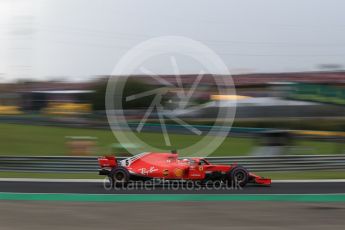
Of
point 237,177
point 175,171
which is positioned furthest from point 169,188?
point 237,177

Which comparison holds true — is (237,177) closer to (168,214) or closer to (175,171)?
(175,171)

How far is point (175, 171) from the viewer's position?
37.0ft

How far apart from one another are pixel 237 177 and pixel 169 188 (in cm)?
138

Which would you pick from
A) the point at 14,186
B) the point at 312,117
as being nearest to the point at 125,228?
the point at 14,186

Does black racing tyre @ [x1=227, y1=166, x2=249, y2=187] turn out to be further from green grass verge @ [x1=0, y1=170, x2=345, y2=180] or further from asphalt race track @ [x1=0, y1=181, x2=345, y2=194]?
green grass verge @ [x1=0, y1=170, x2=345, y2=180]

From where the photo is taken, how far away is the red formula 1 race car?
1120 centimetres

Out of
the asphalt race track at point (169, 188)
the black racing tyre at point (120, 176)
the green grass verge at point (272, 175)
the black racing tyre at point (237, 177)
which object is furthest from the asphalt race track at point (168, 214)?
the green grass verge at point (272, 175)

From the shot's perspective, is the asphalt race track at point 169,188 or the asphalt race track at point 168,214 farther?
the asphalt race track at point 169,188

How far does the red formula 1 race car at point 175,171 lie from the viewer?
36.7ft

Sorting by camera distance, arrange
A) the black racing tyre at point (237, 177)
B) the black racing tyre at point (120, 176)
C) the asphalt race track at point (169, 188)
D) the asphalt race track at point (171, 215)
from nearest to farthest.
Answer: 1. the asphalt race track at point (171, 215)
2. the asphalt race track at point (169, 188)
3. the black racing tyre at point (237, 177)
4. the black racing tyre at point (120, 176)

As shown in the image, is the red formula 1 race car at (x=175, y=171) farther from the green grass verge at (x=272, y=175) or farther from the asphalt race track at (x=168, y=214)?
the green grass verge at (x=272, y=175)

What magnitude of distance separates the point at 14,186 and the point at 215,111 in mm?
28147

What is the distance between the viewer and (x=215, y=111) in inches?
1551

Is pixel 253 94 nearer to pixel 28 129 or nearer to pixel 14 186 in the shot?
pixel 28 129
